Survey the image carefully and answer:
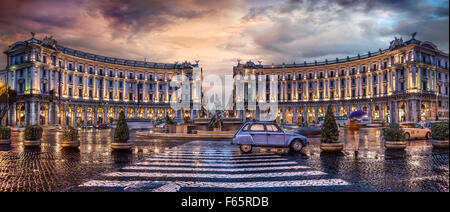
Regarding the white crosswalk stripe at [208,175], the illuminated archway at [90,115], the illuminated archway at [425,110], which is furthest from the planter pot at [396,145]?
the illuminated archway at [90,115]

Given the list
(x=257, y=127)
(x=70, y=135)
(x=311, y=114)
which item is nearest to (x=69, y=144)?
(x=70, y=135)

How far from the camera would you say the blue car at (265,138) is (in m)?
12.0

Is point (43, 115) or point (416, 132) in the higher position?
point (43, 115)

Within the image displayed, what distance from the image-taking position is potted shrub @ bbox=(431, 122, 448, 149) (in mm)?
13808

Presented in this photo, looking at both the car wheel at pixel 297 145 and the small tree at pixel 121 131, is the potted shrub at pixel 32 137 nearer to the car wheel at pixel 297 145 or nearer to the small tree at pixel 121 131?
the small tree at pixel 121 131

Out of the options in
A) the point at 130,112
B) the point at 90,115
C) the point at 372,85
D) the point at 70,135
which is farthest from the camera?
Result: the point at 130,112

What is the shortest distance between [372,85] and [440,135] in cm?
6576

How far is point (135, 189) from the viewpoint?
19.0ft

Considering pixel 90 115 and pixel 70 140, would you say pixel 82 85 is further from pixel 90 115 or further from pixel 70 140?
pixel 70 140

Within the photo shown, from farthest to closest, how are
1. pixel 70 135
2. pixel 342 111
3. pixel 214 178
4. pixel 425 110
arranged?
1. pixel 342 111
2. pixel 425 110
3. pixel 70 135
4. pixel 214 178

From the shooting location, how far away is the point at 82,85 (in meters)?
73.2
